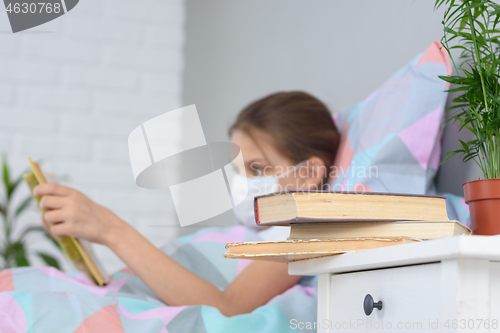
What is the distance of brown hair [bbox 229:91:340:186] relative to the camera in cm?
115

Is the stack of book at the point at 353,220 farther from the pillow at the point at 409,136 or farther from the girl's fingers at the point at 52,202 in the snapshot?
the girl's fingers at the point at 52,202

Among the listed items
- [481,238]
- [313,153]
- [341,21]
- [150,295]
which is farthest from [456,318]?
[341,21]

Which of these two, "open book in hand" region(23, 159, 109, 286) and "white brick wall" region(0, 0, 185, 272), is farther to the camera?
"white brick wall" region(0, 0, 185, 272)

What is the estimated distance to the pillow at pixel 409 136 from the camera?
2.74 ft

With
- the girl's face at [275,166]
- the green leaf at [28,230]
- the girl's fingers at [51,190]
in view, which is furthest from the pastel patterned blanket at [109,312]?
the green leaf at [28,230]

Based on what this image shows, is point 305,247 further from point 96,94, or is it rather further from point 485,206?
point 96,94

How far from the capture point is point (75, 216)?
86 cm

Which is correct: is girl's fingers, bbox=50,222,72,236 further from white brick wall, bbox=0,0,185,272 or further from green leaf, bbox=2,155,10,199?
white brick wall, bbox=0,0,185,272

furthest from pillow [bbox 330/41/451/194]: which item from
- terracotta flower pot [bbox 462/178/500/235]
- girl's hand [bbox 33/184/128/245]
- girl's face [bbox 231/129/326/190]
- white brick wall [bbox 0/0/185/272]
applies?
white brick wall [bbox 0/0/185/272]

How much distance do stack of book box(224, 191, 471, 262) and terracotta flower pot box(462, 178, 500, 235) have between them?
0.05ft

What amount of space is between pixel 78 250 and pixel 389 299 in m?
0.74

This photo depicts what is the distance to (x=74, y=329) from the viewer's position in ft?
2.04

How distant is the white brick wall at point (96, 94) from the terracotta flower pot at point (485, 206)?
1.88 m

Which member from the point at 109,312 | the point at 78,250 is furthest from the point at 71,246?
the point at 109,312
